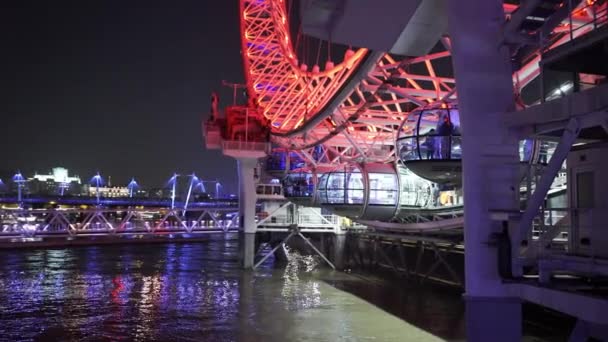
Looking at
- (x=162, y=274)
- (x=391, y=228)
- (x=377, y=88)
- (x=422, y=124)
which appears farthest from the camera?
(x=162, y=274)

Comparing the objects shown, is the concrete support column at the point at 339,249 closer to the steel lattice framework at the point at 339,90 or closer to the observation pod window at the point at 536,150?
the steel lattice framework at the point at 339,90

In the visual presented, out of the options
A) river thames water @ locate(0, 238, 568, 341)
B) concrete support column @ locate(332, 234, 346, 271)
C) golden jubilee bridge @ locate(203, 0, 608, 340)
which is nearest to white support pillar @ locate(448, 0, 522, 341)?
golden jubilee bridge @ locate(203, 0, 608, 340)

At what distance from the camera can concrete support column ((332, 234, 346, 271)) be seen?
39.9m

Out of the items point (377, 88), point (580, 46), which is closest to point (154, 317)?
point (377, 88)

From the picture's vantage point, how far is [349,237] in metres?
41.0

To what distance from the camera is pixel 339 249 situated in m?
40.3

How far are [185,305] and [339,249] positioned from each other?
18.1 metres

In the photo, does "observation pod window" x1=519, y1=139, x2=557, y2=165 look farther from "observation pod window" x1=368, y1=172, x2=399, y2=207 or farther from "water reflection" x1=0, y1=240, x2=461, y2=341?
"observation pod window" x1=368, y1=172, x2=399, y2=207

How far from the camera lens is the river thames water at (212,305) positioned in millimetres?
18344

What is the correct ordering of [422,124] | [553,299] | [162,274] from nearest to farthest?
[553,299] → [422,124] → [162,274]

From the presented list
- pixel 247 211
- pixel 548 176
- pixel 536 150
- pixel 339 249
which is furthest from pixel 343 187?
pixel 548 176

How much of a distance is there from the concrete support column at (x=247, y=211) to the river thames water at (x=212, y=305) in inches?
52.2

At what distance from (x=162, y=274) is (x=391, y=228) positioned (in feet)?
46.3

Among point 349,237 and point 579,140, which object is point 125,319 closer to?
point 579,140
